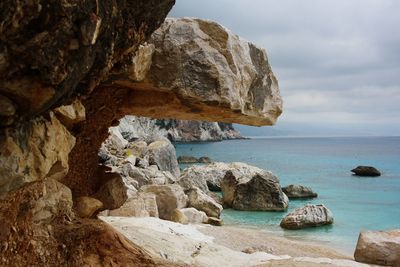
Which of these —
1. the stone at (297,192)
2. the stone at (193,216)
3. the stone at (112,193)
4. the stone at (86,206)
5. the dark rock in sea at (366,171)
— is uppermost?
the dark rock in sea at (366,171)

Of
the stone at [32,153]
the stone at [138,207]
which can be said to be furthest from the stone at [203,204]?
the stone at [32,153]

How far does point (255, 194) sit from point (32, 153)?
2433cm

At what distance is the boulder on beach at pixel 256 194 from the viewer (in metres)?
27.7

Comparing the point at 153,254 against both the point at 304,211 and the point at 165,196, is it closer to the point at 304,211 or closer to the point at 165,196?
the point at 165,196

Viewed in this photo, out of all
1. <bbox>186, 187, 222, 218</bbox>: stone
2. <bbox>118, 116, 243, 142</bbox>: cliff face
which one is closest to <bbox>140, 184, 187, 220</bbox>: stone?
<bbox>186, 187, 222, 218</bbox>: stone

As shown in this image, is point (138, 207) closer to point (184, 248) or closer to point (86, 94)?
point (184, 248)

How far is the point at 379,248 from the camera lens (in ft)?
48.4

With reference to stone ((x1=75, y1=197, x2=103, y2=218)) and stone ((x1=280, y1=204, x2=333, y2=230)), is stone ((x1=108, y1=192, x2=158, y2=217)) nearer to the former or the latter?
stone ((x1=75, y1=197, x2=103, y2=218))

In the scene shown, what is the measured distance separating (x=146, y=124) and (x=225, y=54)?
78515mm

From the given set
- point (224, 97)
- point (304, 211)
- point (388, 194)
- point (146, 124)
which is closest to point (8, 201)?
point (224, 97)

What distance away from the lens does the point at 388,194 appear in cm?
4006

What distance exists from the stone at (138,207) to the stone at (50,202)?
5.59 m

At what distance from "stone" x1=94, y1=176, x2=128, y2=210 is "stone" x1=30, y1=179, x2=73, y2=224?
1298mm

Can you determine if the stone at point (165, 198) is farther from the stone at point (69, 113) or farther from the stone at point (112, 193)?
the stone at point (69, 113)
